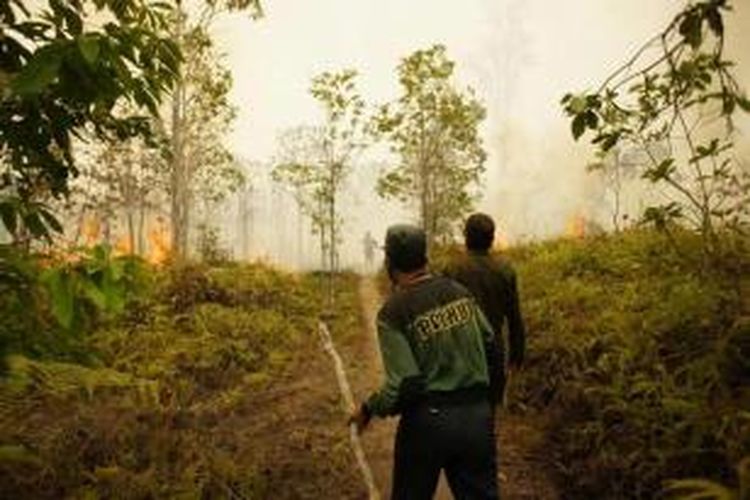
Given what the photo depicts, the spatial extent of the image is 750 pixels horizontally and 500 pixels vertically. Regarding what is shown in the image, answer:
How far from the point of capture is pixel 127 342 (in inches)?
584

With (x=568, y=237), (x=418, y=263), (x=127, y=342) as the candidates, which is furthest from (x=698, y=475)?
(x=568, y=237)

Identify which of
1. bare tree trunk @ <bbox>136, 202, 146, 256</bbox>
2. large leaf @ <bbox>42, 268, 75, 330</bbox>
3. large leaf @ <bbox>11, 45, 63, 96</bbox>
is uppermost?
bare tree trunk @ <bbox>136, 202, 146, 256</bbox>

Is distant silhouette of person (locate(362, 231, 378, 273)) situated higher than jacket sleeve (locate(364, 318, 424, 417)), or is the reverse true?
distant silhouette of person (locate(362, 231, 378, 273))

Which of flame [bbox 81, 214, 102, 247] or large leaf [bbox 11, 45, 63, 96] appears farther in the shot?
flame [bbox 81, 214, 102, 247]

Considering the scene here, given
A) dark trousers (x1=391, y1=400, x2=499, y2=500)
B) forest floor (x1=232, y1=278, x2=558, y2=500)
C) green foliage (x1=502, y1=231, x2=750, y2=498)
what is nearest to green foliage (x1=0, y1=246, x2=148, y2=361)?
dark trousers (x1=391, y1=400, x2=499, y2=500)

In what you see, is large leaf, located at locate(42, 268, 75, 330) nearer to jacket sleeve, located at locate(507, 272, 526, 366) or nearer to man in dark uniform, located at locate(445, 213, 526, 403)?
man in dark uniform, located at locate(445, 213, 526, 403)

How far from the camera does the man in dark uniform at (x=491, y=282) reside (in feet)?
25.5

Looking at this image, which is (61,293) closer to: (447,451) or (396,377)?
(396,377)

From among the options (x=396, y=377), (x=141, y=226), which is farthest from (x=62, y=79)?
(x=141, y=226)

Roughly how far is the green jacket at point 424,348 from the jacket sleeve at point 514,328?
270cm

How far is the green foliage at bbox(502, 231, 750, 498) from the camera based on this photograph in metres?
6.95

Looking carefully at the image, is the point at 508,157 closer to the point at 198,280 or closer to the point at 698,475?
the point at 198,280

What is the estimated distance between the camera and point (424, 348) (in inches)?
198

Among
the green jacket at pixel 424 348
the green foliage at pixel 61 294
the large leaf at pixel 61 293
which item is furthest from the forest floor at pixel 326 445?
the large leaf at pixel 61 293
